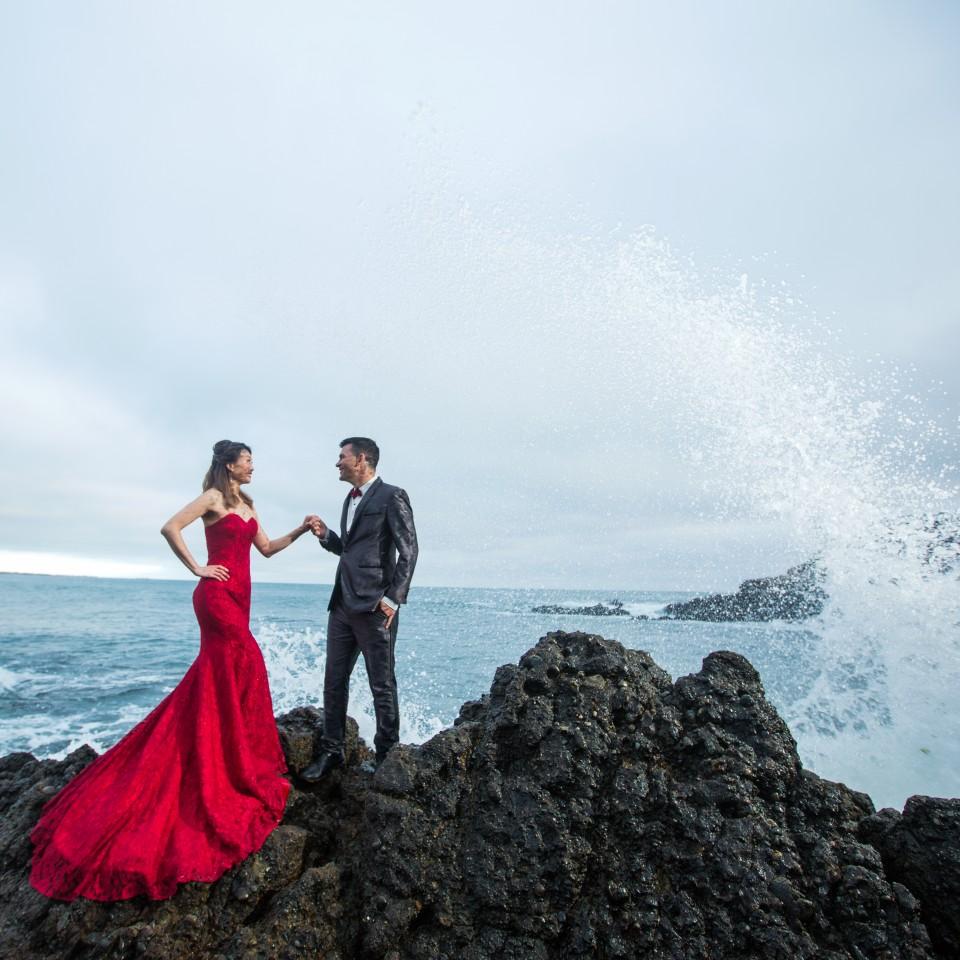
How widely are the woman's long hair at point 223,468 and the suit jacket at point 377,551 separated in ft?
2.78

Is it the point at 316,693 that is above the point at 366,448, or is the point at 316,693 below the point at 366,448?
below

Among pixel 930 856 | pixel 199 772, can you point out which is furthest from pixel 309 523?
pixel 930 856

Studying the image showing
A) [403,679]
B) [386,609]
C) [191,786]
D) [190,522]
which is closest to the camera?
[191,786]

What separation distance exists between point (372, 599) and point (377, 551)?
1.29 ft

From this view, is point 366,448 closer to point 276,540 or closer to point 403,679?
point 276,540

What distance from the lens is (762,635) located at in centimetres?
3912

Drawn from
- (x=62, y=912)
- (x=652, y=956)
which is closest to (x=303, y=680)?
(x=62, y=912)

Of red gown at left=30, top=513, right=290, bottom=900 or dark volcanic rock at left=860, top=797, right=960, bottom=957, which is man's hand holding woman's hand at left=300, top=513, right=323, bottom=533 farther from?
dark volcanic rock at left=860, top=797, right=960, bottom=957

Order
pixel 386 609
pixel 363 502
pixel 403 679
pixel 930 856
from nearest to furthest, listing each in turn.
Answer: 1. pixel 930 856
2. pixel 386 609
3. pixel 363 502
4. pixel 403 679

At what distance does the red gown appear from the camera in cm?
308

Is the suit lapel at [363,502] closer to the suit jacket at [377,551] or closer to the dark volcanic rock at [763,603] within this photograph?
the suit jacket at [377,551]

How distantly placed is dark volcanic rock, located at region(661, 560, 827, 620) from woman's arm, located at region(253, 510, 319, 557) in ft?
172


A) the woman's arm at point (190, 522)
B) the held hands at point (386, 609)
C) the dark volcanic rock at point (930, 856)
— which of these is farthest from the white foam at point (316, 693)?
the dark volcanic rock at point (930, 856)

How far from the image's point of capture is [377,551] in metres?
4.56
